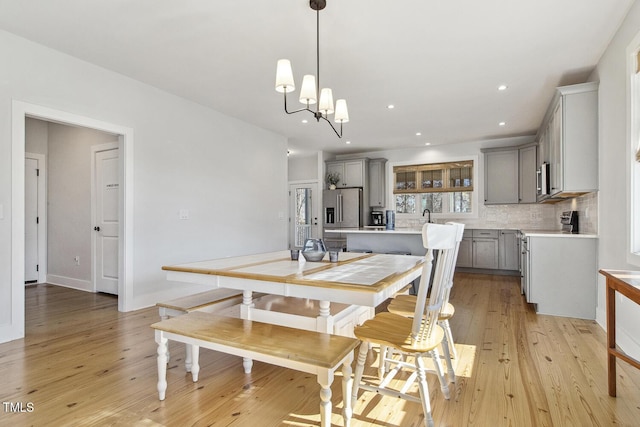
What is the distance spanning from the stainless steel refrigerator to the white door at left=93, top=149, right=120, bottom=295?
4144 millimetres

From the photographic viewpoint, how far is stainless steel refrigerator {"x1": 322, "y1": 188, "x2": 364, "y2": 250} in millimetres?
7453

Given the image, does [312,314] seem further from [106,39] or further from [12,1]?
[12,1]

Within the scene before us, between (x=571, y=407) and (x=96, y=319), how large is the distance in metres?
3.96

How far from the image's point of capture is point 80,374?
228 cm

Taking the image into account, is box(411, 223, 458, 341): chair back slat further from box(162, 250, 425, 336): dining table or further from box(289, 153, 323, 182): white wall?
box(289, 153, 323, 182): white wall

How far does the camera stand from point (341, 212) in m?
7.57

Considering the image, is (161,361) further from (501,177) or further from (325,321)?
(501,177)

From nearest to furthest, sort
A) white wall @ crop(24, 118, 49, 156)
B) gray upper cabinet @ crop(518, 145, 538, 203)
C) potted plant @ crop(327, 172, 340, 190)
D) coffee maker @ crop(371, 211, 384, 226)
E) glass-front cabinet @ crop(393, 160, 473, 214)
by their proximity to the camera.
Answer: white wall @ crop(24, 118, 49, 156) → gray upper cabinet @ crop(518, 145, 538, 203) → glass-front cabinet @ crop(393, 160, 473, 214) → coffee maker @ crop(371, 211, 384, 226) → potted plant @ crop(327, 172, 340, 190)

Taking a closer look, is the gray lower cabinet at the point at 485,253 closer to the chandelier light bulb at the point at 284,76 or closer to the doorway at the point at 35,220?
the chandelier light bulb at the point at 284,76

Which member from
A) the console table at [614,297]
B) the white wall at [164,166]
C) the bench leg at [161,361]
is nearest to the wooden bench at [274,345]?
the bench leg at [161,361]

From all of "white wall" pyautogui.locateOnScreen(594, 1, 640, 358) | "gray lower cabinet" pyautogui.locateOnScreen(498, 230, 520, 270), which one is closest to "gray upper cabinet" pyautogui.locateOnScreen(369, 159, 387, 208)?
"gray lower cabinet" pyautogui.locateOnScreen(498, 230, 520, 270)

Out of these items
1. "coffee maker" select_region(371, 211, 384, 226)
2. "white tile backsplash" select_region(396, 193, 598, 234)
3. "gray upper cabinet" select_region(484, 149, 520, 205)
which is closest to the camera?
"white tile backsplash" select_region(396, 193, 598, 234)

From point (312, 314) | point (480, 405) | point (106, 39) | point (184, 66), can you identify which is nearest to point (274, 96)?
point (184, 66)

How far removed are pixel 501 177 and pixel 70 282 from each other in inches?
289
